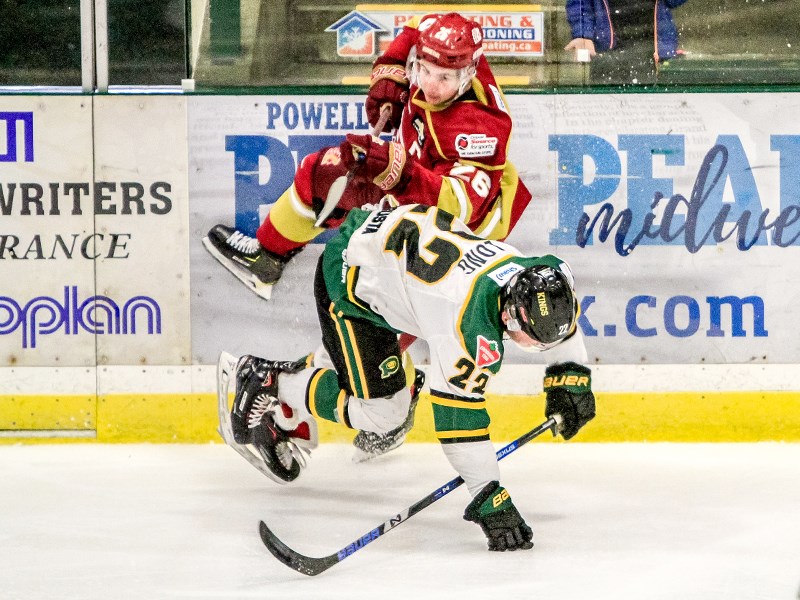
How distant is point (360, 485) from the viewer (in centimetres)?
357

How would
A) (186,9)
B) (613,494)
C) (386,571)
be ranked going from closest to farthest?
(386,571) → (613,494) → (186,9)

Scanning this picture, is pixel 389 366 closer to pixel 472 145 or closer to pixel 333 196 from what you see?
pixel 333 196

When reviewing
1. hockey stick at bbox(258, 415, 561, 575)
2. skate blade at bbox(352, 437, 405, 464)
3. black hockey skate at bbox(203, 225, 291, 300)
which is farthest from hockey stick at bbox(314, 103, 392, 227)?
hockey stick at bbox(258, 415, 561, 575)

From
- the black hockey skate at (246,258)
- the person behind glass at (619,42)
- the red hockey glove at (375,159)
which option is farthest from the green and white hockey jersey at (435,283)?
the person behind glass at (619,42)

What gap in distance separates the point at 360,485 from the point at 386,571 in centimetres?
89

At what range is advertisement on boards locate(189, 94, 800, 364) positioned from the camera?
13.2 ft

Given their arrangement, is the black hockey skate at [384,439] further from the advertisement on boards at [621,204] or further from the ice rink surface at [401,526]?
the advertisement on boards at [621,204]

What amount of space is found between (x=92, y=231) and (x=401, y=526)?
64.3 inches

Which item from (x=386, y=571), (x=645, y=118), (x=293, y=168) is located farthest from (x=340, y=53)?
(x=386, y=571)

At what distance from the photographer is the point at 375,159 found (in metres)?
3.26

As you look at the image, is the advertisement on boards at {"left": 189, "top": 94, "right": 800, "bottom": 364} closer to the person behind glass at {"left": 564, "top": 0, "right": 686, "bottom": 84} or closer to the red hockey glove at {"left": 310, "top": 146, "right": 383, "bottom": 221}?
the person behind glass at {"left": 564, "top": 0, "right": 686, "bottom": 84}

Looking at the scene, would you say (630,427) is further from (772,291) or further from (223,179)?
(223,179)

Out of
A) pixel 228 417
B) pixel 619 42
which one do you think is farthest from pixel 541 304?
pixel 619 42

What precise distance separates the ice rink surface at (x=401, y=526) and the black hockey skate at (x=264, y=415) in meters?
0.08
